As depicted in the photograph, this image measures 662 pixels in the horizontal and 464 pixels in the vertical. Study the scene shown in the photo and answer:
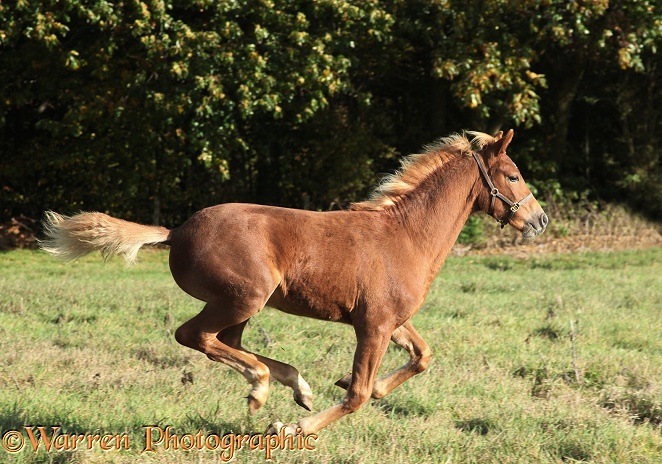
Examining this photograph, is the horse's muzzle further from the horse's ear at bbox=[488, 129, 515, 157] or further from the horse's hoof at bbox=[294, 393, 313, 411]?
the horse's hoof at bbox=[294, 393, 313, 411]

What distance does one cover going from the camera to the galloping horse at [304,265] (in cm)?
548

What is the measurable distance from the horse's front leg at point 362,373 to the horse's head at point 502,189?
1.39 m

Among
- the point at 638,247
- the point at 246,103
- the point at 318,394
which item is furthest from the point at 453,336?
the point at 638,247

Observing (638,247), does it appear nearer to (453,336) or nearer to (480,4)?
(480,4)

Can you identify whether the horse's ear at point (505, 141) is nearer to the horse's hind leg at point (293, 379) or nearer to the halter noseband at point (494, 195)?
the halter noseband at point (494, 195)

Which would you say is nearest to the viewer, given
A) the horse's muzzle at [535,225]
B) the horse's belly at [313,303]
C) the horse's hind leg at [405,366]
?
the horse's belly at [313,303]

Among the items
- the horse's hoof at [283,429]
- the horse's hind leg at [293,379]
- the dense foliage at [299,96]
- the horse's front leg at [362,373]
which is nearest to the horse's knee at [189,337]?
the horse's hind leg at [293,379]

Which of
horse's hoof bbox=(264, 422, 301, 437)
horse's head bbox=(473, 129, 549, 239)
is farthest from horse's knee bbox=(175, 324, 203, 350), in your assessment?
horse's head bbox=(473, 129, 549, 239)

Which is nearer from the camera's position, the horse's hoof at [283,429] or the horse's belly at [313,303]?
the horse's hoof at [283,429]

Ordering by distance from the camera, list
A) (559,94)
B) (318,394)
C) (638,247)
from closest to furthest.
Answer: (318,394) < (638,247) < (559,94)

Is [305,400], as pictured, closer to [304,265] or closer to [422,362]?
[304,265]

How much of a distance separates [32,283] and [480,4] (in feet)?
33.3

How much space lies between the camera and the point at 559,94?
21578 mm

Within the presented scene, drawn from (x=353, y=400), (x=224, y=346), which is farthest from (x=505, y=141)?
(x=224, y=346)
